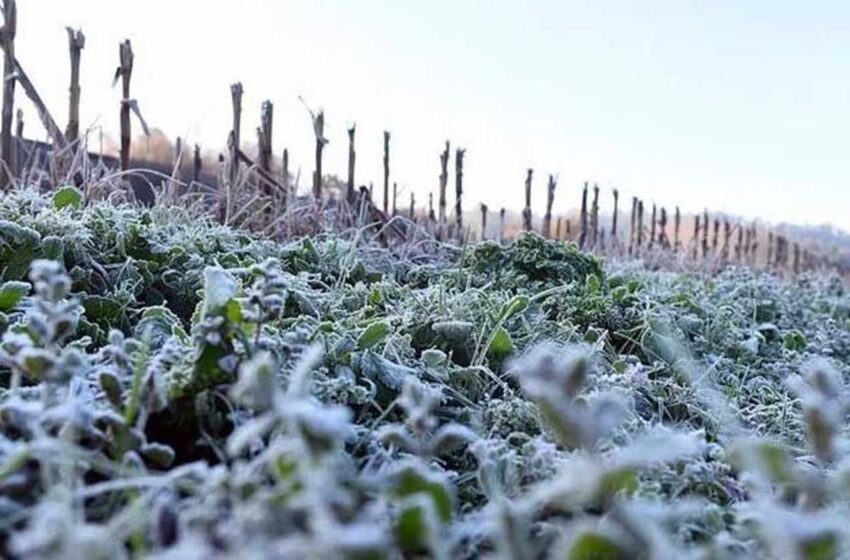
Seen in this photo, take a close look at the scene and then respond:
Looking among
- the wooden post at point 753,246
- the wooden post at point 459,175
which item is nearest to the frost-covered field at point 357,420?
the wooden post at point 459,175

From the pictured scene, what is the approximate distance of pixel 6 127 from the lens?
2291 mm

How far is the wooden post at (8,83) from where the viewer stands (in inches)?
85.8

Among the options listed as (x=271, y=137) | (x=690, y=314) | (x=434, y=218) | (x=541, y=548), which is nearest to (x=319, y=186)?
(x=271, y=137)

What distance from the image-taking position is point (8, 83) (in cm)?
225

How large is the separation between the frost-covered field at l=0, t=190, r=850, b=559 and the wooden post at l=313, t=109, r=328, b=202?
1675 millimetres

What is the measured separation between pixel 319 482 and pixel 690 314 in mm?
1726

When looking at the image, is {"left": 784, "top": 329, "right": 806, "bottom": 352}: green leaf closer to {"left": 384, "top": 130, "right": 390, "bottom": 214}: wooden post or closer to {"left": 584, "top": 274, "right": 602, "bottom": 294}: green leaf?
{"left": 584, "top": 274, "right": 602, "bottom": 294}: green leaf

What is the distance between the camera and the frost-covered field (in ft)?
1.25

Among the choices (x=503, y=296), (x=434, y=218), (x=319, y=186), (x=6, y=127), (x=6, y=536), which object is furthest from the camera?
(x=434, y=218)

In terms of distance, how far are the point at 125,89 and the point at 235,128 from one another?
1.83 ft

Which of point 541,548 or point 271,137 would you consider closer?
point 541,548

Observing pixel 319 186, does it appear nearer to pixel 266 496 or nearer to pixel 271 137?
pixel 271 137

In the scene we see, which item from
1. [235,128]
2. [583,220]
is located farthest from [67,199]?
[583,220]

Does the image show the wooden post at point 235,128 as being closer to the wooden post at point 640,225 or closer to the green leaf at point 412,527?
the green leaf at point 412,527
